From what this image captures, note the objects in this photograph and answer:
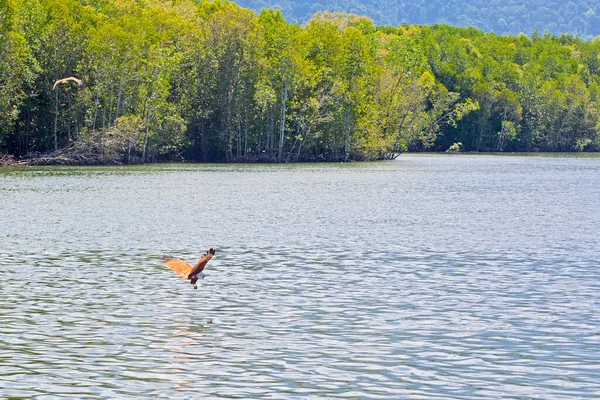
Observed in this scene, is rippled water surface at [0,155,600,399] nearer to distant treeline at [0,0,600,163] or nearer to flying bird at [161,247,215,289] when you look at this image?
flying bird at [161,247,215,289]

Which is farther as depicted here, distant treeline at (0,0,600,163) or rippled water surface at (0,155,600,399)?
distant treeline at (0,0,600,163)

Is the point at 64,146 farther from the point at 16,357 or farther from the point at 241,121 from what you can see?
the point at 16,357

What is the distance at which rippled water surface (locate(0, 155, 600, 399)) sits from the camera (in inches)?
536

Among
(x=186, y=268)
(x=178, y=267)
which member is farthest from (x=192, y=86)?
(x=178, y=267)

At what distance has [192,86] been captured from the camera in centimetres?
9062

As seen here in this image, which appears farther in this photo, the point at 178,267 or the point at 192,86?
the point at 192,86

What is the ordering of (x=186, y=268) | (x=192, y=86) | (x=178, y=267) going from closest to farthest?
1. (x=178, y=267)
2. (x=186, y=268)
3. (x=192, y=86)

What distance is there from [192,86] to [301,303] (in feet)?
239

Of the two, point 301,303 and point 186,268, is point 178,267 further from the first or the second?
point 301,303

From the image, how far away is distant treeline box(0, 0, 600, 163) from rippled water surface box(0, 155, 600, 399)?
112ft

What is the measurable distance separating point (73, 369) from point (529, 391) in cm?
605

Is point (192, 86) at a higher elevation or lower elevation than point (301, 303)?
higher

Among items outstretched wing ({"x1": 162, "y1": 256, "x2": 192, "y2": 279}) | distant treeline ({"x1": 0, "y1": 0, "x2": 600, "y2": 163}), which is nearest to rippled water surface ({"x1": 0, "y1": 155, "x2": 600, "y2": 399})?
outstretched wing ({"x1": 162, "y1": 256, "x2": 192, "y2": 279})

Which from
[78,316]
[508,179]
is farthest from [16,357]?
[508,179]
